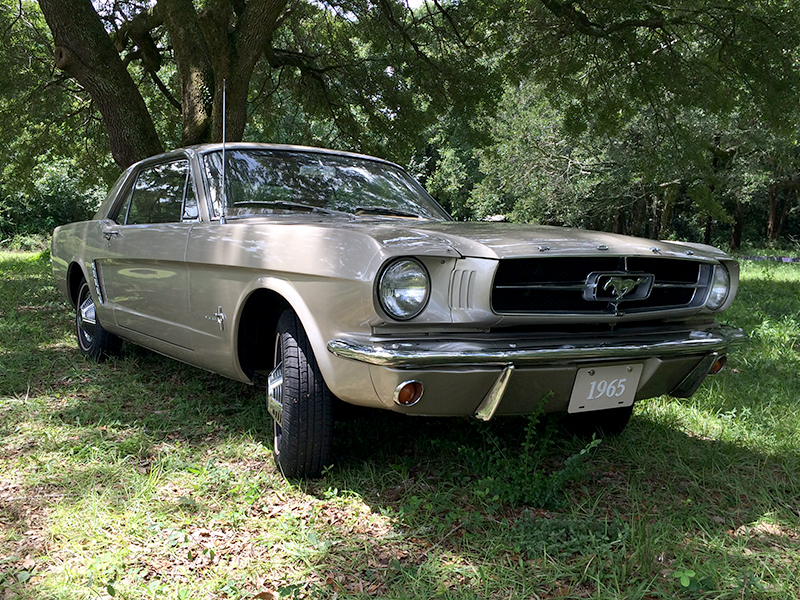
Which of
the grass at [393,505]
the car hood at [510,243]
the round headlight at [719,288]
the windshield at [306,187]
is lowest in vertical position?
the grass at [393,505]

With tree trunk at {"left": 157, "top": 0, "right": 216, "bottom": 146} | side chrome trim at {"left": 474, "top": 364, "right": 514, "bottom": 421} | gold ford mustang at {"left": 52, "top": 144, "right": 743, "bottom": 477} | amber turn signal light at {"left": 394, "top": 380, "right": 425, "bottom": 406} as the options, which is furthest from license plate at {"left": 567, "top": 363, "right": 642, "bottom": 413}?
tree trunk at {"left": 157, "top": 0, "right": 216, "bottom": 146}

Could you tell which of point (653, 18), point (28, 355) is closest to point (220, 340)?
point (28, 355)

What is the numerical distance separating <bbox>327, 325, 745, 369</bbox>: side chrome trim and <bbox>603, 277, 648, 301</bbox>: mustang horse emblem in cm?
18

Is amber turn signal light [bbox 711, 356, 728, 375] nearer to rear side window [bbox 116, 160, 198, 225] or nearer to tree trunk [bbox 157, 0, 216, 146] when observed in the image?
rear side window [bbox 116, 160, 198, 225]

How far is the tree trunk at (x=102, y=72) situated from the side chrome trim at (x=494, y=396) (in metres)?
6.07

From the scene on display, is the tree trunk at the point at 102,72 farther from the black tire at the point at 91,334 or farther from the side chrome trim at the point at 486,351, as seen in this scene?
the side chrome trim at the point at 486,351

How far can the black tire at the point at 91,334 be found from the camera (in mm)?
4719

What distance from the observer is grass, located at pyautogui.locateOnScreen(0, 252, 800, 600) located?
6.94ft

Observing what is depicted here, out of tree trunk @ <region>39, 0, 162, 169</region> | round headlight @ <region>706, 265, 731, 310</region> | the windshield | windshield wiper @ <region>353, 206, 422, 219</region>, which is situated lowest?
round headlight @ <region>706, 265, 731, 310</region>

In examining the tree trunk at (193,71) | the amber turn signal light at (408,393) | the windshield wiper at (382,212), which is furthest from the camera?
the tree trunk at (193,71)

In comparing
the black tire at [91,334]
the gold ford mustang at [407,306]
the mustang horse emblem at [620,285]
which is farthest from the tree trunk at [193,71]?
the mustang horse emblem at [620,285]

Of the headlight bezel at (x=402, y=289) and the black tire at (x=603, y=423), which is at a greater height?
the headlight bezel at (x=402, y=289)

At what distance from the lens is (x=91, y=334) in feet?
16.1

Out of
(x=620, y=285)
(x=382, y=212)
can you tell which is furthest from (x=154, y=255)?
(x=620, y=285)
